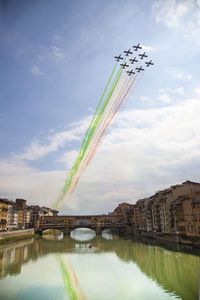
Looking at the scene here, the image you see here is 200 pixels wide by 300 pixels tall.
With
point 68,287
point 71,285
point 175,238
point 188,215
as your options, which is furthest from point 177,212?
point 68,287

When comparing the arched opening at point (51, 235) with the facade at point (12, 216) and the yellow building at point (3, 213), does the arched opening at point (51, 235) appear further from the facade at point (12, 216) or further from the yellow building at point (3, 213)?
the yellow building at point (3, 213)

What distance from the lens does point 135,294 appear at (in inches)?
976

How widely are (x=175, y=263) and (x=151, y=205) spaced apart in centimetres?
5772

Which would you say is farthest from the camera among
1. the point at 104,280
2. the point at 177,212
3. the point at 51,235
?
the point at 51,235

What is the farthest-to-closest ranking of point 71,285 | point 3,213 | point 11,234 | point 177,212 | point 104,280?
point 3,213 → point 11,234 → point 177,212 → point 104,280 → point 71,285

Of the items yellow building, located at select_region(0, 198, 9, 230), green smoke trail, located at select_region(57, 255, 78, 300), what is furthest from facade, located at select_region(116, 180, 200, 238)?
yellow building, located at select_region(0, 198, 9, 230)

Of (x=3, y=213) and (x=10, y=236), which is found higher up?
(x=3, y=213)

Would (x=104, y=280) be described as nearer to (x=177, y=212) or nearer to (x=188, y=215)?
(x=188, y=215)

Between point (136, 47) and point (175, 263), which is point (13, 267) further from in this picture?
point (136, 47)

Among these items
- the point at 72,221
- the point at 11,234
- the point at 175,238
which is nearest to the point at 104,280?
the point at 175,238

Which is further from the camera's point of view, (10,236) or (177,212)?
(10,236)

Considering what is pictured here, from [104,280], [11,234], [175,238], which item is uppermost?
[11,234]

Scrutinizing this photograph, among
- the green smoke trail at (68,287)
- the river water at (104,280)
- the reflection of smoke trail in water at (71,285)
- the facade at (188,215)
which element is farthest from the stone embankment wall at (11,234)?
the facade at (188,215)

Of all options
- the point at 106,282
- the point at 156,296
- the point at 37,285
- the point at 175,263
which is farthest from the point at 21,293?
the point at 175,263
